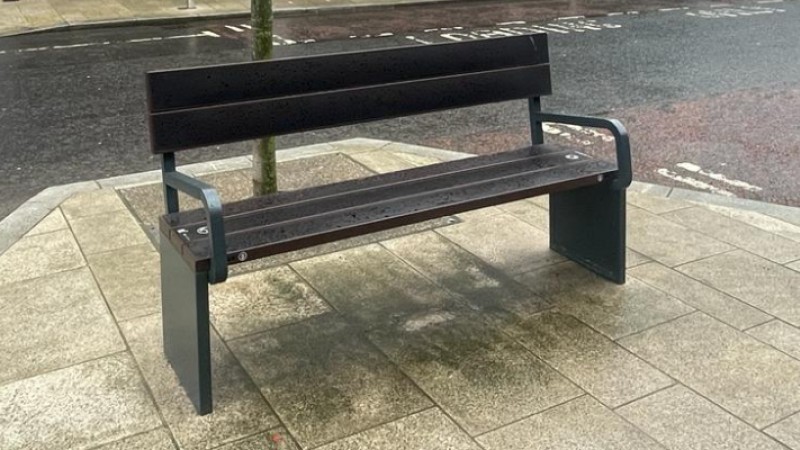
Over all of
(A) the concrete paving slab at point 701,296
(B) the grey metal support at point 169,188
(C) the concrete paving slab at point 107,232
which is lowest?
(A) the concrete paving slab at point 701,296

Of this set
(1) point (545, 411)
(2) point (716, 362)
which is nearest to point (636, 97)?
(2) point (716, 362)

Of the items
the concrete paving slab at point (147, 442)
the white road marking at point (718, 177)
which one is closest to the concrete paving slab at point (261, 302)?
the concrete paving slab at point (147, 442)

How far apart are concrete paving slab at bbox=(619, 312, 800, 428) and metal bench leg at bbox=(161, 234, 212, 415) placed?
177cm

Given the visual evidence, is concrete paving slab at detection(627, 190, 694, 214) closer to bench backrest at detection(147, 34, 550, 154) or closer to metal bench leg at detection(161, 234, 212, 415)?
bench backrest at detection(147, 34, 550, 154)

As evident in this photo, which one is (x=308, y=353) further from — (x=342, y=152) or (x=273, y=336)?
(x=342, y=152)

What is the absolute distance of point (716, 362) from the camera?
344 cm

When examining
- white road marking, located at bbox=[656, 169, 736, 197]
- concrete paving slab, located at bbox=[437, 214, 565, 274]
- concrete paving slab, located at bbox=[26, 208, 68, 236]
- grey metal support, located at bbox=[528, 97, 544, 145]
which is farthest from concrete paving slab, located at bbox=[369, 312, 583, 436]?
white road marking, located at bbox=[656, 169, 736, 197]

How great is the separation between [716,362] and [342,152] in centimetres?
347

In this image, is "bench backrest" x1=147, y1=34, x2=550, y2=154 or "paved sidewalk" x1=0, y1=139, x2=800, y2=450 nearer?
"paved sidewalk" x1=0, y1=139, x2=800, y2=450

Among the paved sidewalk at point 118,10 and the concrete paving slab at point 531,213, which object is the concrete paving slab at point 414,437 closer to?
the concrete paving slab at point 531,213

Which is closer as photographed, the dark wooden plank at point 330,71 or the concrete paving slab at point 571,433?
the concrete paving slab at point 571,433

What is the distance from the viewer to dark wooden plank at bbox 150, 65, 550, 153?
11.2 ft

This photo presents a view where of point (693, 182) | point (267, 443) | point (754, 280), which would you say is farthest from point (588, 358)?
point (693, 182)

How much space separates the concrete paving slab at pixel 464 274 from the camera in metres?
3.97
